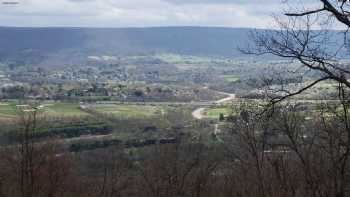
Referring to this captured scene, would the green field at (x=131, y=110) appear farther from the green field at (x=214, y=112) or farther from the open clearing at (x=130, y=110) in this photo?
the green field at (x=214, y=112)

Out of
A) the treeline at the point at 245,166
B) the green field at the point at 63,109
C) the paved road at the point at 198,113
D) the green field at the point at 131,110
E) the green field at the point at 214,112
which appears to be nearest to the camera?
→ the treeline at the point at 245,166

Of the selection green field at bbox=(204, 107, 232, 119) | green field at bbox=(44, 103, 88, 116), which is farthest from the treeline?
green field at bbox=(44, 103, 88, 116)

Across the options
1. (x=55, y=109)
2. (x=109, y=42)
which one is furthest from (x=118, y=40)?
(x=55, y=109)

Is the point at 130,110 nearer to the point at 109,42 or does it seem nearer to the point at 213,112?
the point at 213,112

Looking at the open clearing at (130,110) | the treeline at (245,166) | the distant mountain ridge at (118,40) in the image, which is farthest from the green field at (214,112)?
the distant mountain ridge at (118,40)

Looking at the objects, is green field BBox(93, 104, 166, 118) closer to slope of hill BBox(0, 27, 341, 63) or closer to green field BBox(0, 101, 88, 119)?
green field BBox(0, 101, 88, 119)

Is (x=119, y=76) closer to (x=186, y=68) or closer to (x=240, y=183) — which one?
(x=186, y=68)

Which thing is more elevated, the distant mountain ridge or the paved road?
the distant mountain ridge

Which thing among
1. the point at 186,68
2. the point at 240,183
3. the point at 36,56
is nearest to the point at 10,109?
the point at 240,183

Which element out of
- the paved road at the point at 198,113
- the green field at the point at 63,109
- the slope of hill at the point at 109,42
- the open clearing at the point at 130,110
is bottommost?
the paved road at the point at 198,113
